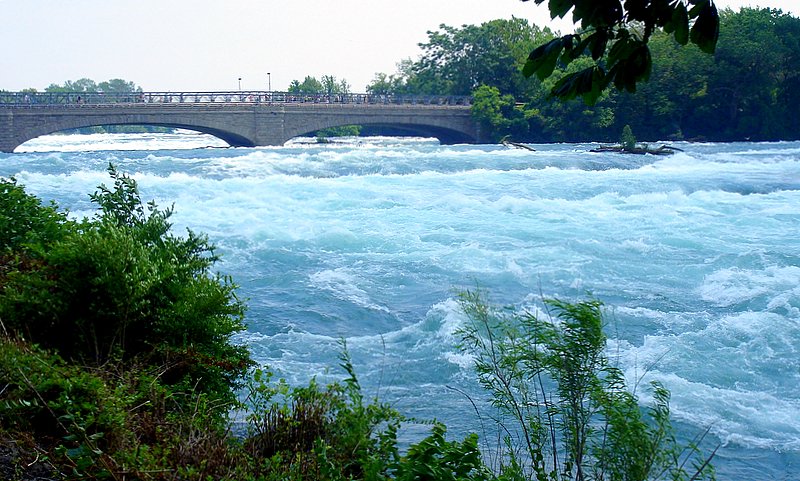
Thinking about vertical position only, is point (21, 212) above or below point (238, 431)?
above

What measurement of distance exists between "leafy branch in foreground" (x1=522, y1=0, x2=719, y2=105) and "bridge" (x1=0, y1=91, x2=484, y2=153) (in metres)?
45.4

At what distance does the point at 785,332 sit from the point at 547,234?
8399mm

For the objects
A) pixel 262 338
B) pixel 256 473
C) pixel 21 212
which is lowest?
pixel 262 338

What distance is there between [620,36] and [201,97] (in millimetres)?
48310

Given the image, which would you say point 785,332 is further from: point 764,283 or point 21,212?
point 21,212

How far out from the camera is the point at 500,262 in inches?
634

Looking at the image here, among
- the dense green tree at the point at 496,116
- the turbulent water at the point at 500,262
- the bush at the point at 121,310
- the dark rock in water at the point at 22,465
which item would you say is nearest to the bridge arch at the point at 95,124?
the turbulent water at the point at 500,262

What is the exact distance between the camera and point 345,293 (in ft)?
46.0

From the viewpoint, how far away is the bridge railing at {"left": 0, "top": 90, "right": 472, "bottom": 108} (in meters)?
46.8

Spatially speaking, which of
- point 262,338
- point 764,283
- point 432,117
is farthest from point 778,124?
point 262,338

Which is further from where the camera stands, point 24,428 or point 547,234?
point 547,234

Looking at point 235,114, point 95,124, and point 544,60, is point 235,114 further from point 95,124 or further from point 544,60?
point 544,60

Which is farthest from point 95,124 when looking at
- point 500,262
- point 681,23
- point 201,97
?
point 681,23

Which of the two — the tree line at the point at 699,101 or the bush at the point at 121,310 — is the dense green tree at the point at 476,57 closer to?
the tree line at the point at 699,101
